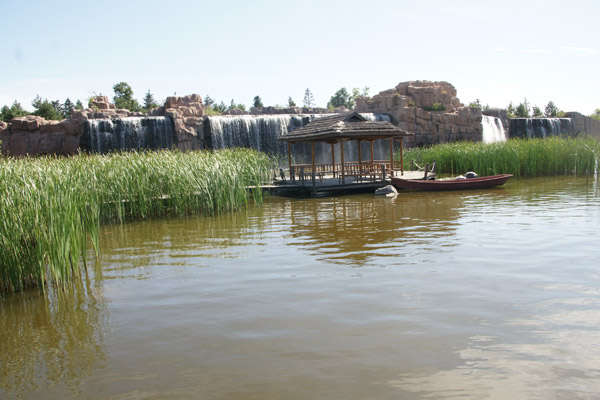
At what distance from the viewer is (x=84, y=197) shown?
356 inches

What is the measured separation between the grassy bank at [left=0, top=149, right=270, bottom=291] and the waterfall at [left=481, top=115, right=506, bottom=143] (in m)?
26.1

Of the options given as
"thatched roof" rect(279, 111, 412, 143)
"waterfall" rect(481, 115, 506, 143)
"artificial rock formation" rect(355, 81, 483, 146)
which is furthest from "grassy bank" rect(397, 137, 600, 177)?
"waterfall" rect(481, 115, 506, 143)

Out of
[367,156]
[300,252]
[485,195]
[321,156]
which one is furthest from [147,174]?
[367,156]

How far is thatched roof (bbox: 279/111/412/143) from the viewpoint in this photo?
2058cm

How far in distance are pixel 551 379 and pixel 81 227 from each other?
6.22 m

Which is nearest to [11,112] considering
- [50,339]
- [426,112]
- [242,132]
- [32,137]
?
[32,137]

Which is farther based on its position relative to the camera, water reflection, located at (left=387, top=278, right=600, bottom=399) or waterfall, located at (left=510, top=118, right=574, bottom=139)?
waterfall, located at (left=510, top=118, right=574, bottom=139)

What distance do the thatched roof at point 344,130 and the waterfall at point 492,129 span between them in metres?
21.7

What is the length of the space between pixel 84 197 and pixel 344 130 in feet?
43.1

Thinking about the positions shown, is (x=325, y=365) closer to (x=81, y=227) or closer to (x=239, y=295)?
(x=239, y=295)

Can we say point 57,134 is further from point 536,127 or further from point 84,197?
point 536,127

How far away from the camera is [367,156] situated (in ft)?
121

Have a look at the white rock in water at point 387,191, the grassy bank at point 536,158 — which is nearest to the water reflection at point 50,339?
the white rock in water at point 387,191

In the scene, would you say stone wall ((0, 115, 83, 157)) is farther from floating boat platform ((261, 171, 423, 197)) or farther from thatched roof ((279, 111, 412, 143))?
floating boat platform ((261, 171, 423, 197))
